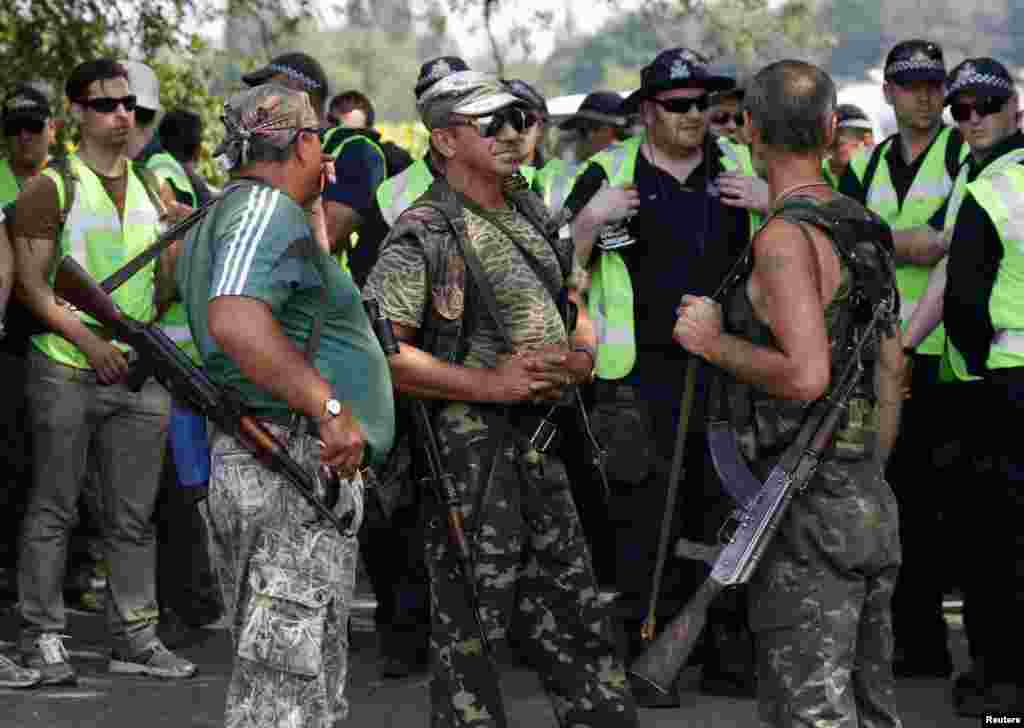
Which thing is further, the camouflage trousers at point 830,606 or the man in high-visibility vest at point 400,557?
the man in high-visibility vest at point 400,557

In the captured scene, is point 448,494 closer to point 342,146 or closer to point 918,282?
point 918,282

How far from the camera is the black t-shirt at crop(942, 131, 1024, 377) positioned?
21.4ft

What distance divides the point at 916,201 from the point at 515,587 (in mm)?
2781

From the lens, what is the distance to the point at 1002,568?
6.70 metres

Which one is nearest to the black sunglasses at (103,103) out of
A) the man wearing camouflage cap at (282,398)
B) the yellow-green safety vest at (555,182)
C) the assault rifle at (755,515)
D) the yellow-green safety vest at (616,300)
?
the yellow-green safety vest at (555,182)

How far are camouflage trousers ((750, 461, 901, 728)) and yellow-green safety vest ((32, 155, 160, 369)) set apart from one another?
11.0 feet

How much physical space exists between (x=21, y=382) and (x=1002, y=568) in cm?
432

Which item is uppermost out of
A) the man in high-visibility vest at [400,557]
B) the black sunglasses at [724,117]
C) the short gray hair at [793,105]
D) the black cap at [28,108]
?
the black cap at [28,108]

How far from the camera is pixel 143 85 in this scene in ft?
26.5

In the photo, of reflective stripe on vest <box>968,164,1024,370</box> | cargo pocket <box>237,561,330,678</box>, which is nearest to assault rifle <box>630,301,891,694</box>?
cargo pocket <box>237,561,330,678</box>

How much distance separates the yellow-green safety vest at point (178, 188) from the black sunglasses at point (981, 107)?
10.5ft

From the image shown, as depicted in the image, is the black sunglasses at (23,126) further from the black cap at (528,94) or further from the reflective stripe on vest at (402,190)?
the black cap at (528,94)

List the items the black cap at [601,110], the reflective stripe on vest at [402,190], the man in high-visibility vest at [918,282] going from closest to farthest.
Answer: the man in high-visibility vest at [918,282] → the reflective stripe on vest at [402,190] → the black cap at [601,110]

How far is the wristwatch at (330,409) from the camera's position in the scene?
15.5 feet
